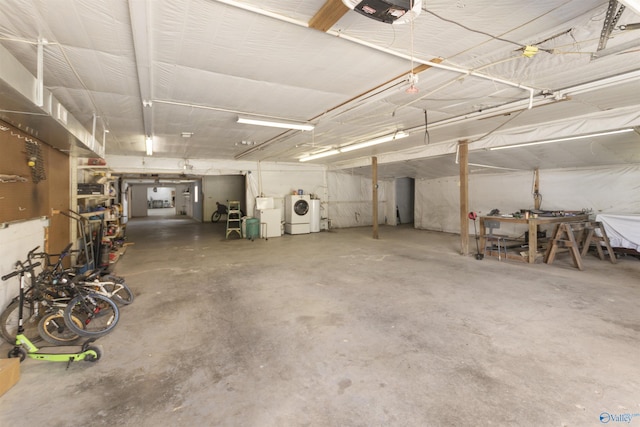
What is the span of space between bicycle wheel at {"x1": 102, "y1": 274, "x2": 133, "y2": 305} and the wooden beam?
3472 millimetres

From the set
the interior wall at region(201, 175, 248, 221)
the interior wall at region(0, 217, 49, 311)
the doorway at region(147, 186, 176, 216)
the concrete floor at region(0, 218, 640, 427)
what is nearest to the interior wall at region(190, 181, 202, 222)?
the interior wall at region(201, 175, 248, 221)

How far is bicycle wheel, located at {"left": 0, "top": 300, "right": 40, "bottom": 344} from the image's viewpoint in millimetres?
2430

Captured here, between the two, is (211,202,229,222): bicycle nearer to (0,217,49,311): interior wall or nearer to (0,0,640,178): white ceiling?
(0,0,640,178): white ceiling

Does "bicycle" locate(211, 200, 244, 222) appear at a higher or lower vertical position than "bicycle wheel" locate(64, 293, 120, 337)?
higher

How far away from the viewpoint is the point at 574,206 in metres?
6.77

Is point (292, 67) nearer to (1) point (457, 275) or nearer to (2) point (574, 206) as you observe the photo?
(1) point (457, 275)

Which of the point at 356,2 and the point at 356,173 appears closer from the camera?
the point at 356,2

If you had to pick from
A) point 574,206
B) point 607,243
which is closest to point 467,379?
point 607,243

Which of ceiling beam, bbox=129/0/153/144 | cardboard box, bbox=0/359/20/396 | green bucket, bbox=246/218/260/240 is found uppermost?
ceiling beam, bbox=129/0/153/144

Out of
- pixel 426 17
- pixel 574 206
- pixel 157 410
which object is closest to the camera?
pixel 157 410

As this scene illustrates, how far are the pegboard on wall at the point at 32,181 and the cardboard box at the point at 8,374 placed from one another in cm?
141

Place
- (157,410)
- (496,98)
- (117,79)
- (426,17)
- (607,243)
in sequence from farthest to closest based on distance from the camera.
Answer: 1. (607,243)
2. (496,98)
3. (117,79)
4. (426,17)
5. (157,410)

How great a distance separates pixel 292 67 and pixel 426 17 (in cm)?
127

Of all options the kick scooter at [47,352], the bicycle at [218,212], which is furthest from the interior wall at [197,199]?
the kick scooter at [47,352]
